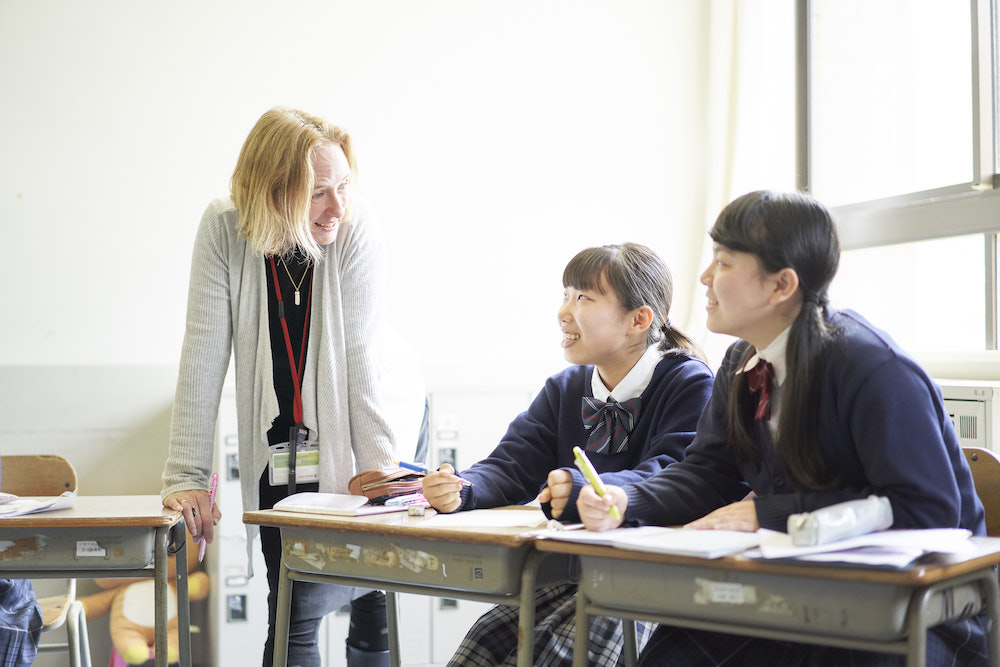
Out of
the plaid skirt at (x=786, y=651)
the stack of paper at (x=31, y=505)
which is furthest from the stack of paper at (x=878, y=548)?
the stack of paper at (x=31, y=505)

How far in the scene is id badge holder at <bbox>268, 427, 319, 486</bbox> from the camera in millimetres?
1958

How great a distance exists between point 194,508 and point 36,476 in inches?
27.6

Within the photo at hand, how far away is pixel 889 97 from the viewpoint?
343 centimetres

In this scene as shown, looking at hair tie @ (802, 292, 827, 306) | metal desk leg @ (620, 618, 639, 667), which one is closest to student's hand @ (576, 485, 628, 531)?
metal desk leg @ (620, 618, 639, 667)

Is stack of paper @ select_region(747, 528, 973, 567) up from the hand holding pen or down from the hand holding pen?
up

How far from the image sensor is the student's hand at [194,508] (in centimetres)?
194

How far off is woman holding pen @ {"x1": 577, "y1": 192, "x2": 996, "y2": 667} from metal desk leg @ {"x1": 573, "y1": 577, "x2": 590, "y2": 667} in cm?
13

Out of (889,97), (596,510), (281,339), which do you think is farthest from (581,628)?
(889,97)

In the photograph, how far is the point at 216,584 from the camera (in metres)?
3.10

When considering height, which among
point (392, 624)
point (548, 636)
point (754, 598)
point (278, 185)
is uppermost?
point (278, 185)

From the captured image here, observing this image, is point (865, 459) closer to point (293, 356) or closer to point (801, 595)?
point (801, 595)

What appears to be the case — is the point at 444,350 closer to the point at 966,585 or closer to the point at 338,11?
the point at 338,11

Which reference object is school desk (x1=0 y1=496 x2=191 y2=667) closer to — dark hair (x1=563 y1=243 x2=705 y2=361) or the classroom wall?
dark hair (x1=563 y1=243 x2=705 y2=361)

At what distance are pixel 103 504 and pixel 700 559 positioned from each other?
1455 mm
